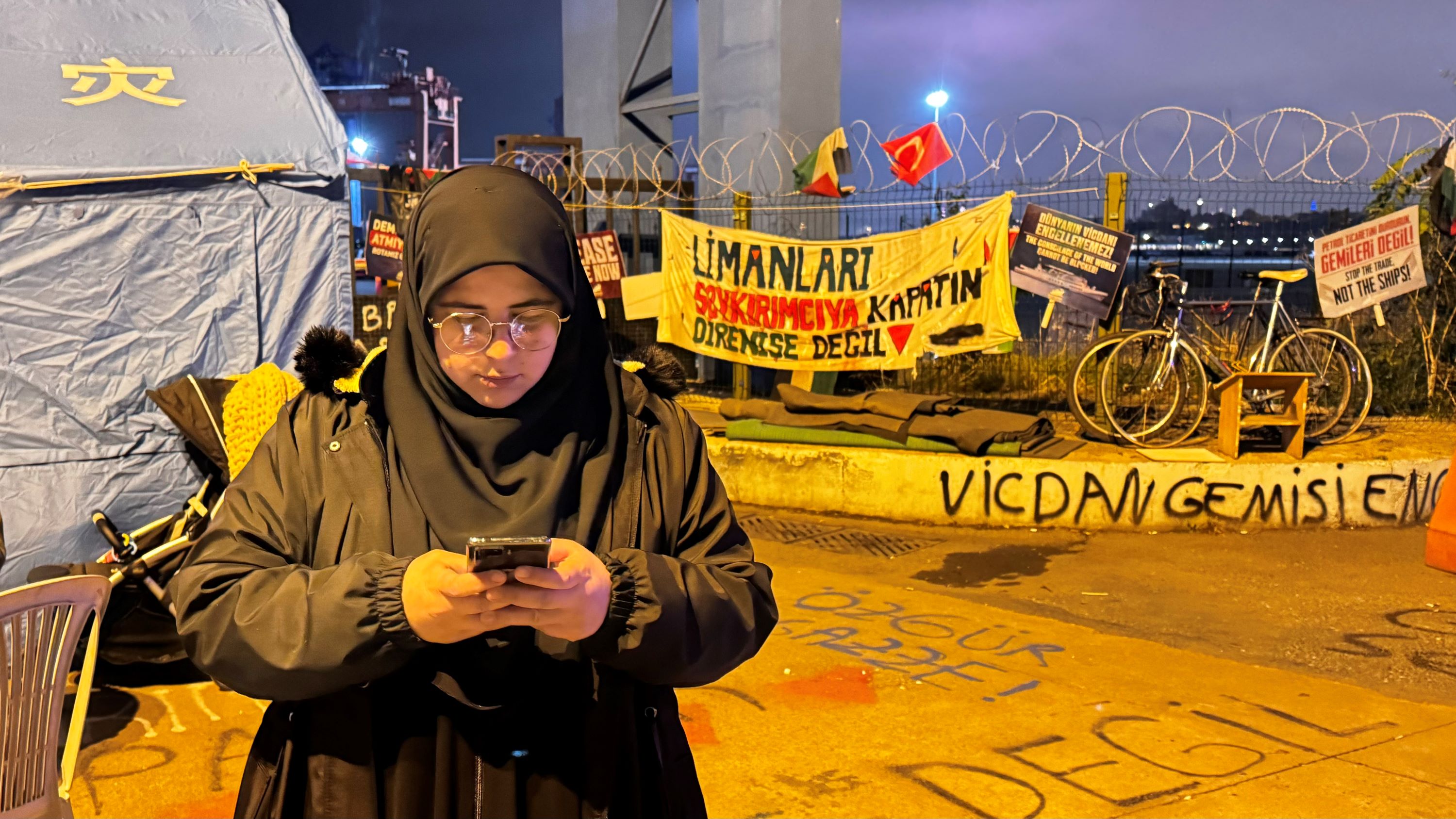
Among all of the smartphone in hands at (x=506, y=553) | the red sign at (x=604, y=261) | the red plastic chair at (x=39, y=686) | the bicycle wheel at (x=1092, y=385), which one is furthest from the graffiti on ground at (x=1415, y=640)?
the red sign at (x=604, y=261)

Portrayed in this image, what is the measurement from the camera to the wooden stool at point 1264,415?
780 cm

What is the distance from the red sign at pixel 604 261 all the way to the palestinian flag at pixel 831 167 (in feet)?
6.13

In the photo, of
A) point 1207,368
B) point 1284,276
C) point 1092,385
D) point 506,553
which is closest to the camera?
point 506,553

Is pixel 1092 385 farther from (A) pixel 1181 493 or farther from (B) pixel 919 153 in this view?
(B) pixel 919 153

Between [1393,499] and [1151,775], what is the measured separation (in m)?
4.78

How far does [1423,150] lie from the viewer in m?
9.56

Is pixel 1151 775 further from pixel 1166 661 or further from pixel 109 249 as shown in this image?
pixel 109 249

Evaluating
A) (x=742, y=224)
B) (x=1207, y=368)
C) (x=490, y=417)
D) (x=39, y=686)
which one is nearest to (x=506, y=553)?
(x=490, y=417)

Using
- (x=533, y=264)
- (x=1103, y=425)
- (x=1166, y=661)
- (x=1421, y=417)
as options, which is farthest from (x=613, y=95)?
(x=533, y=264)

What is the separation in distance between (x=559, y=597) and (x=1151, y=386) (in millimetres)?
7603

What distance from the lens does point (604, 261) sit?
35.7 feet

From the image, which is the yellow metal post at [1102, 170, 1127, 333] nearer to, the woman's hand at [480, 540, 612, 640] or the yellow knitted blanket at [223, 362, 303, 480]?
the yellow knitted blanket at [223, 362, 303, 480]

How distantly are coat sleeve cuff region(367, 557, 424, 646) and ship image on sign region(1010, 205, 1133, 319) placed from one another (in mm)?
7613

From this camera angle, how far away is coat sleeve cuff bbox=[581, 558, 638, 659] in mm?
1591
